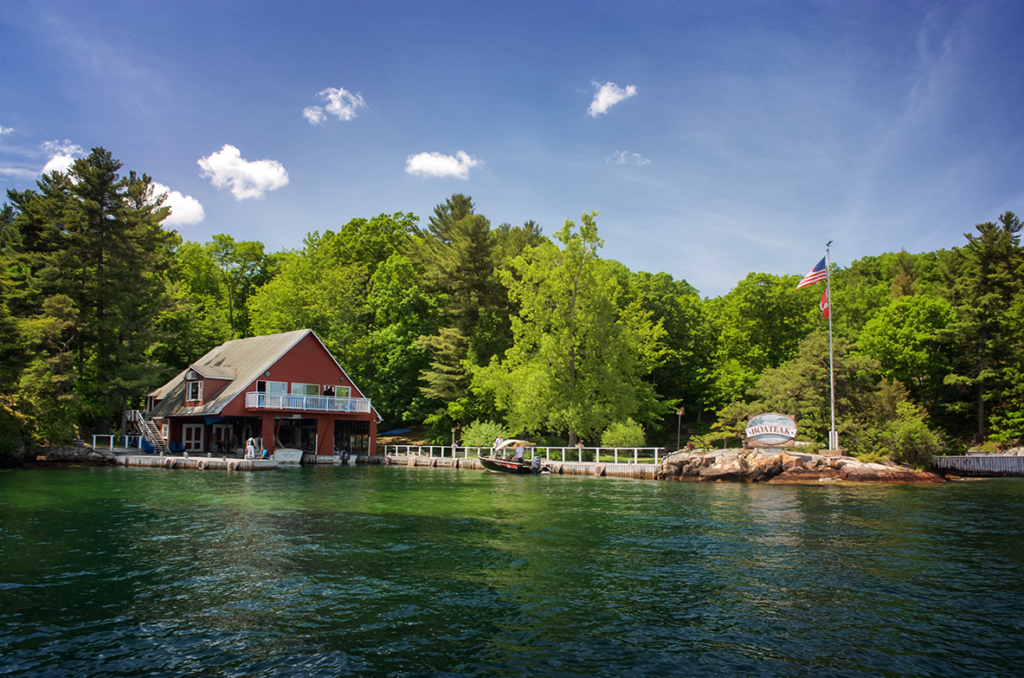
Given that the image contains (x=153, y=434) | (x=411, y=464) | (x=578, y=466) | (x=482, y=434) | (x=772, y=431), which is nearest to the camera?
(x=772, y=431)

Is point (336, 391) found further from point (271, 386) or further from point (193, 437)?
point (193, 437)

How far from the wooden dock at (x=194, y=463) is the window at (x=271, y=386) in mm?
6295

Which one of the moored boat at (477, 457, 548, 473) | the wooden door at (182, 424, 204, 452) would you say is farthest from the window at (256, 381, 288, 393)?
the moored boat at (477, 457, 548, 473)

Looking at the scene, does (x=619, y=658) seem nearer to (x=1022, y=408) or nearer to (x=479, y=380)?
(x=479, y=380)

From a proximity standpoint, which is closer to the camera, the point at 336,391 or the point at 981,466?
the point at 981,466

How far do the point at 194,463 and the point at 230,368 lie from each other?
1029 centimetres

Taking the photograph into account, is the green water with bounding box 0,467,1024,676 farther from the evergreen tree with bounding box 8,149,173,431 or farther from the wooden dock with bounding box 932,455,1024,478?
the evergreen tree with bounding box 8,149,173,431

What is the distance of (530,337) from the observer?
44625mm

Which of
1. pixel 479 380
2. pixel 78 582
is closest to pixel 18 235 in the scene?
pixel 479 380

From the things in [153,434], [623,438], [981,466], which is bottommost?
Answer: [981,466]

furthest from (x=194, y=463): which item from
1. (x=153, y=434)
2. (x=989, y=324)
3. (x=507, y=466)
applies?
(x=989, y=324)

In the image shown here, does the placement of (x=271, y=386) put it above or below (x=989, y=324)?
below

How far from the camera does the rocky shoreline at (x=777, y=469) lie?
30.3 m

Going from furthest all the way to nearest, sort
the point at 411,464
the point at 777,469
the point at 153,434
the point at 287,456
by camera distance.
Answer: the point at 411,464 < the point at 153,434 < the point at 287,456 < the point at 777,469
